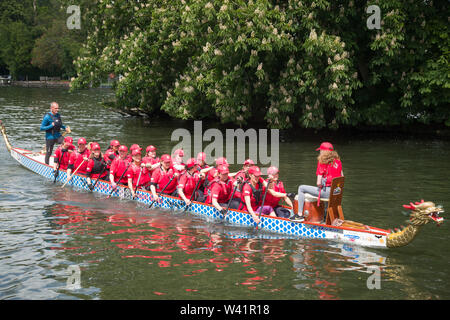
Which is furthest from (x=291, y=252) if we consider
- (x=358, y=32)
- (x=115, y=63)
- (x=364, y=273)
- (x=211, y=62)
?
(x=115, y=63)

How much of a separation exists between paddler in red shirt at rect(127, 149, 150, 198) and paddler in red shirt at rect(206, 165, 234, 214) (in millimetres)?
2708

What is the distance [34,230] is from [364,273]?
8.18 m

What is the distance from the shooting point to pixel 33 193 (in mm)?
17969

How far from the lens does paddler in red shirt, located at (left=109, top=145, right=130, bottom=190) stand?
17.0 m

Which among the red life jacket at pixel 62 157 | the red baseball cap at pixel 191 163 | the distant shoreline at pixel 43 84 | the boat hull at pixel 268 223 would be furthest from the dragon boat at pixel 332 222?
the distant shoreline at pixel 43 84

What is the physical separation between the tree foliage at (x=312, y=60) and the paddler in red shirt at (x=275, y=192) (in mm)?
10716

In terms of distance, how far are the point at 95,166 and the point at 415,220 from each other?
1113 cm

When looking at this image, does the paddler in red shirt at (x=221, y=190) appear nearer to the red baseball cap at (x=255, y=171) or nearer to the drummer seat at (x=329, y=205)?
the red baseball cap at (x=255, y=171)

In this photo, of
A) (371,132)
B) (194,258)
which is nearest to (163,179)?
(194,258)

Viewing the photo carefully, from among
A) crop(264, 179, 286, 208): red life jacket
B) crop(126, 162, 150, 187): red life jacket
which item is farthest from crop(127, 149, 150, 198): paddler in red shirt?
crop(264, 179, 286, 208): red life jacket

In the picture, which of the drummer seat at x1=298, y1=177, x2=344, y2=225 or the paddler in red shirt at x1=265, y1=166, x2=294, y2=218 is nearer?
the drummer seat at x1=298, y1=177, x2=344, y2=225

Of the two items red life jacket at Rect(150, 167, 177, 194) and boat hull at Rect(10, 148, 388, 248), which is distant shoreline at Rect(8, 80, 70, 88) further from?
red life jacket at Rect(150, 167, 177, 194)

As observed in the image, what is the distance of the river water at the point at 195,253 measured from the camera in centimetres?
1011

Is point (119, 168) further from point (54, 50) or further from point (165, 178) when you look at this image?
point (54, 50)
